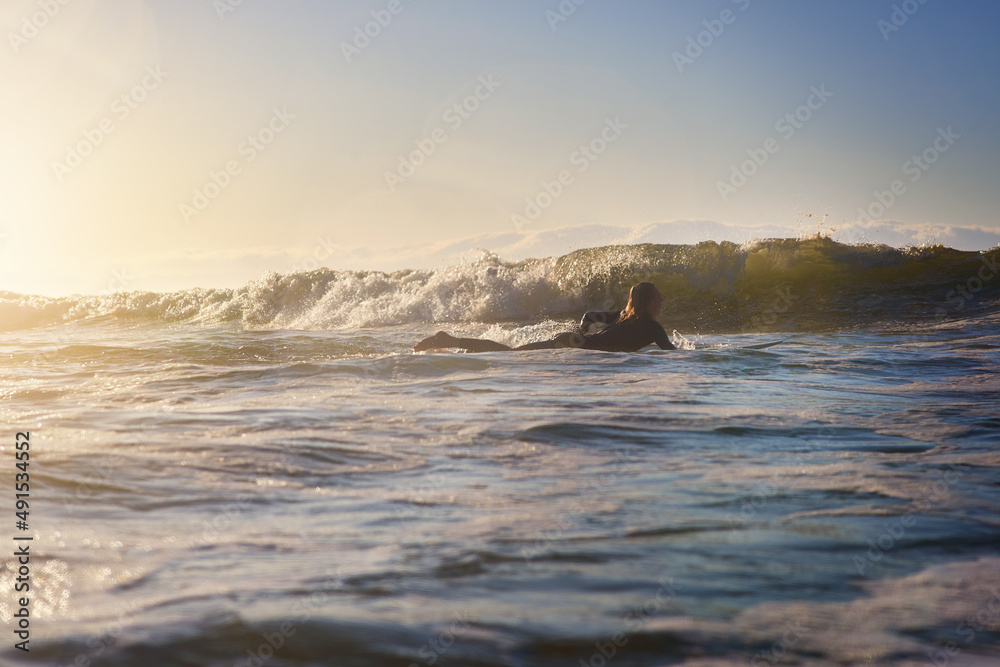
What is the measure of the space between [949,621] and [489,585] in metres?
1.30

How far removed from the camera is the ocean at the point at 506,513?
183cm

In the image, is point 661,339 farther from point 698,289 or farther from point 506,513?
point 698,289

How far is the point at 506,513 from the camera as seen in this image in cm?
289

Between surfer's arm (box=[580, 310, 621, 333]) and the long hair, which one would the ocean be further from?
surfer's arm (box=[580, 310, 621, 333])

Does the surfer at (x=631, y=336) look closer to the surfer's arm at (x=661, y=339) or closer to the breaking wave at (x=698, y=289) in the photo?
the surfer's arm at (x=661, y=339)

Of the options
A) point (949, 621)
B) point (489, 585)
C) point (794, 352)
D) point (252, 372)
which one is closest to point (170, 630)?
point (489, 585)

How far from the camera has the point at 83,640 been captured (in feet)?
5.81

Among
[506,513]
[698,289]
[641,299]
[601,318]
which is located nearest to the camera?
[506,513]

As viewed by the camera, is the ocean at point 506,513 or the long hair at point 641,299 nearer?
the ocean at point 506,513

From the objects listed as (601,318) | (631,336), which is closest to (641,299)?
(631,336)

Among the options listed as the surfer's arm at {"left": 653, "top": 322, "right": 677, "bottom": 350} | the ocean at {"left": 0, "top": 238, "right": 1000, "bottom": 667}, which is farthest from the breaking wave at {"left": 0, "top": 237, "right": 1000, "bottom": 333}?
the ocean at {"left": 0, "top": 238, "right": 1000, "bottom": 667}

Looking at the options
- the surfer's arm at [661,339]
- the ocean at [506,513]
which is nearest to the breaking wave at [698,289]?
the surfer's arm at [661,339]

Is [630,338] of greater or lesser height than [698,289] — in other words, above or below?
below

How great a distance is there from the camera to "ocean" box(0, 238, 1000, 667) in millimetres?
1833
